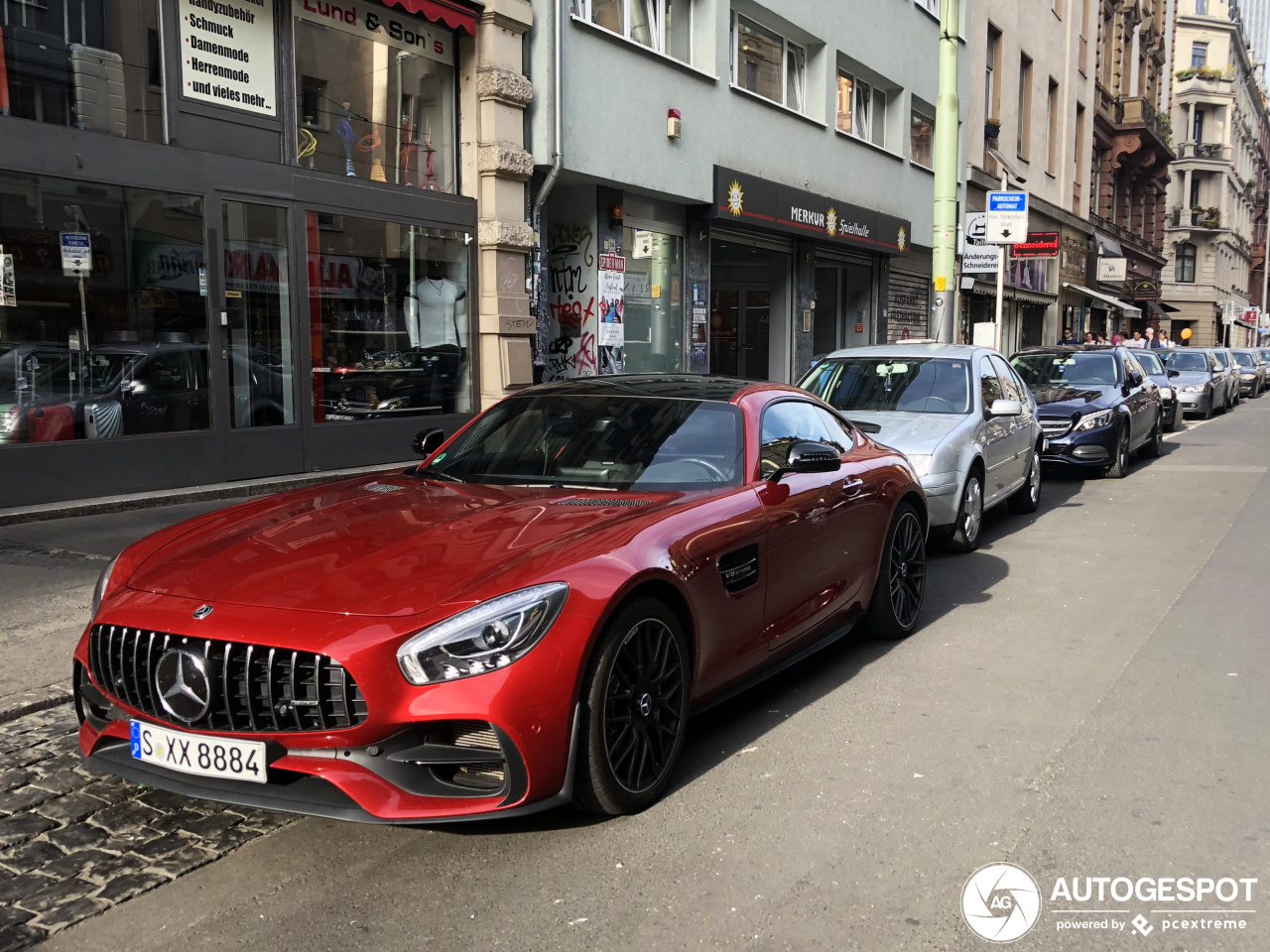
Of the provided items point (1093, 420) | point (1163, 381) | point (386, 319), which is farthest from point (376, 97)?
point (1163, 381)

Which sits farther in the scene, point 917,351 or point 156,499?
point 917,351

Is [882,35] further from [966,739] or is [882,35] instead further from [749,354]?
[966,739]

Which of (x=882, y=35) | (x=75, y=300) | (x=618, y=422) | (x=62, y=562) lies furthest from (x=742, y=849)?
(x=882, y=35)

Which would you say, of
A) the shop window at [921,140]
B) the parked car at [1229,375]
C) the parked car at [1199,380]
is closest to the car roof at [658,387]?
the shop window at [921,140]

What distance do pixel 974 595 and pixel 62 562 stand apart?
18.8 ft

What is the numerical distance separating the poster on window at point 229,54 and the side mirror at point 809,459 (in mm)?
7639

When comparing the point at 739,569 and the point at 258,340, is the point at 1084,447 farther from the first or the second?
the point at 739,569

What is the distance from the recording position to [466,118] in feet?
41.6

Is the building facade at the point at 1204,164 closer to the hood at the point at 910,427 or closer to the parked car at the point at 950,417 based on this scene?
the parked car at the point at 950,417

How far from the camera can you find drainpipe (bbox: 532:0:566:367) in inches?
510

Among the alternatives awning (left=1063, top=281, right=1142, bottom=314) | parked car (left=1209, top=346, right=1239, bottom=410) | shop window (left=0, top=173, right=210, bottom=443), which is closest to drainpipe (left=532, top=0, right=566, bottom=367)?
shop window (left=0, top=173, right=210, bottom=443)

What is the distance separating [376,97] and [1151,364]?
15484 millimetres

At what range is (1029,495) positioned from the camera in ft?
34.7

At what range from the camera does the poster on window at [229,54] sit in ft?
32.9
